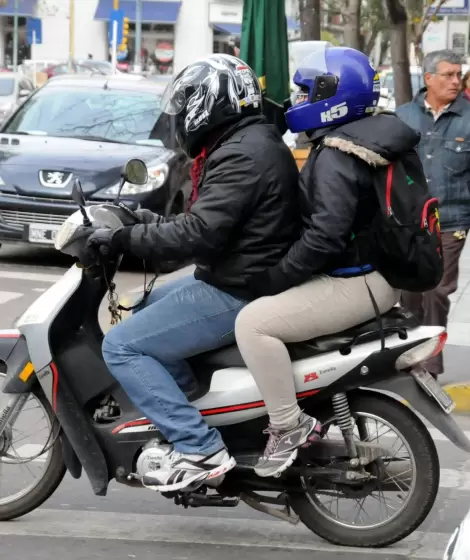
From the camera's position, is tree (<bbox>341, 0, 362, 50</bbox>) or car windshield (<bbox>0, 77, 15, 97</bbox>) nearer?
tree (<bbox>341, 0, 362, 50</bbox>)

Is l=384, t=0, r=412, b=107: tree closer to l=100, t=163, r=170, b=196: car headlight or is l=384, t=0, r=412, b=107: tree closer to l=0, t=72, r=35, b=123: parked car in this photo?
l=100, t=163, r=170, b=196: car headlight

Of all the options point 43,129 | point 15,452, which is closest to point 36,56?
point 43,129

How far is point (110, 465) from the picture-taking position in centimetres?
450

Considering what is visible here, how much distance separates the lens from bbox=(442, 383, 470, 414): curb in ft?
22.3

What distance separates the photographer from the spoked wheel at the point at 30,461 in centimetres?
464

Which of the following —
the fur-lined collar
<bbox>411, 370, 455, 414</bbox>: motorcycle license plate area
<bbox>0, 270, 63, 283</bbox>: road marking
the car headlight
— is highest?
the fur-lined collar

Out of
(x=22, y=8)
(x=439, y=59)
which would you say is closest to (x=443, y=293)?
(x=439, y=59)

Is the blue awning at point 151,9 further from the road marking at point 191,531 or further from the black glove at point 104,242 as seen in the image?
the black glove at point 104,242

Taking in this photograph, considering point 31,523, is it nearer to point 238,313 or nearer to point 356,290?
point 238,313

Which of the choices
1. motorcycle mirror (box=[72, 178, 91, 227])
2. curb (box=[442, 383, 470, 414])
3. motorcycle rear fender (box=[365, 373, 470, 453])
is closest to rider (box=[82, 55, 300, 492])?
motorcycle mirror (box=[72, 178, 91, 227])

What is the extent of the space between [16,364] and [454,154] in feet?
10.9

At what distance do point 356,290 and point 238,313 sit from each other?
16.7 inches

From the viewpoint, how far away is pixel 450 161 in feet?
22.8

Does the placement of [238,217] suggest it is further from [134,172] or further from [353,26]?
[353,26]
